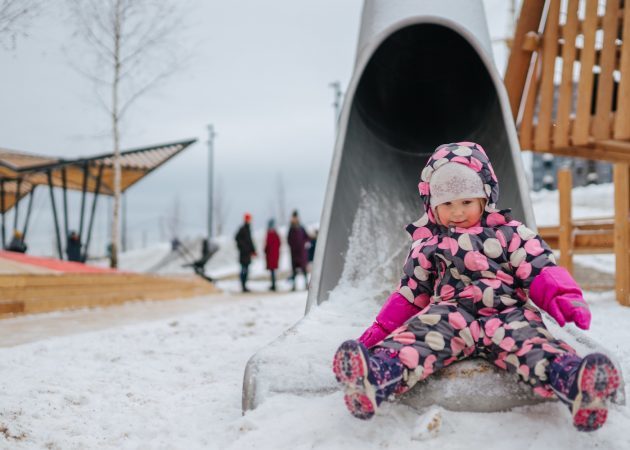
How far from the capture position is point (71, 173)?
918 cm

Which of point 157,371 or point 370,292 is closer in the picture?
point 157,371

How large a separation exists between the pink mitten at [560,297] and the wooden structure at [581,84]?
10.1ft

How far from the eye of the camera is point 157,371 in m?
2.71

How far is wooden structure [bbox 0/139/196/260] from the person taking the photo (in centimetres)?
729

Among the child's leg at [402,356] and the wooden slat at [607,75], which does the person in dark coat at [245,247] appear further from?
the child's leg at [402,356]

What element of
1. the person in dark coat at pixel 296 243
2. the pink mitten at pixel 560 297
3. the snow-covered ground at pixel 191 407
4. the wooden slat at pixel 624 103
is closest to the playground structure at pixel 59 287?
the snow-covered ground at pixel 191 407

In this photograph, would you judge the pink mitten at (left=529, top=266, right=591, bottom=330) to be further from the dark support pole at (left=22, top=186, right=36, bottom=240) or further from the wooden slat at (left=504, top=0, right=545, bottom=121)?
the dark support pole at (left=22, top=186, right=36, bottom=240)

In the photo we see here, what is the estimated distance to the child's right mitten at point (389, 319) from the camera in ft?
6.34

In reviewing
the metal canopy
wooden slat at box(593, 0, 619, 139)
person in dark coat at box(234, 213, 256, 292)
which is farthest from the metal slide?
person in dark coat at box(234, 213, 256, 292)

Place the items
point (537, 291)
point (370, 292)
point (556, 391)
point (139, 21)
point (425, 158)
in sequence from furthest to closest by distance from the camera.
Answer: point (139, 21), point (425, 158), point (370, 292), point (537, 291), point (556, 391)

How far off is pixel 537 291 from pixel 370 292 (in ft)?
4.51

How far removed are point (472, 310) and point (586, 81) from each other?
3.49 meters

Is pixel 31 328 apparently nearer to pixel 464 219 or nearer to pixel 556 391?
pixel 464 219

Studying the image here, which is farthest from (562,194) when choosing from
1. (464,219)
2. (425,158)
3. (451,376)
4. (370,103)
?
(451,376)
